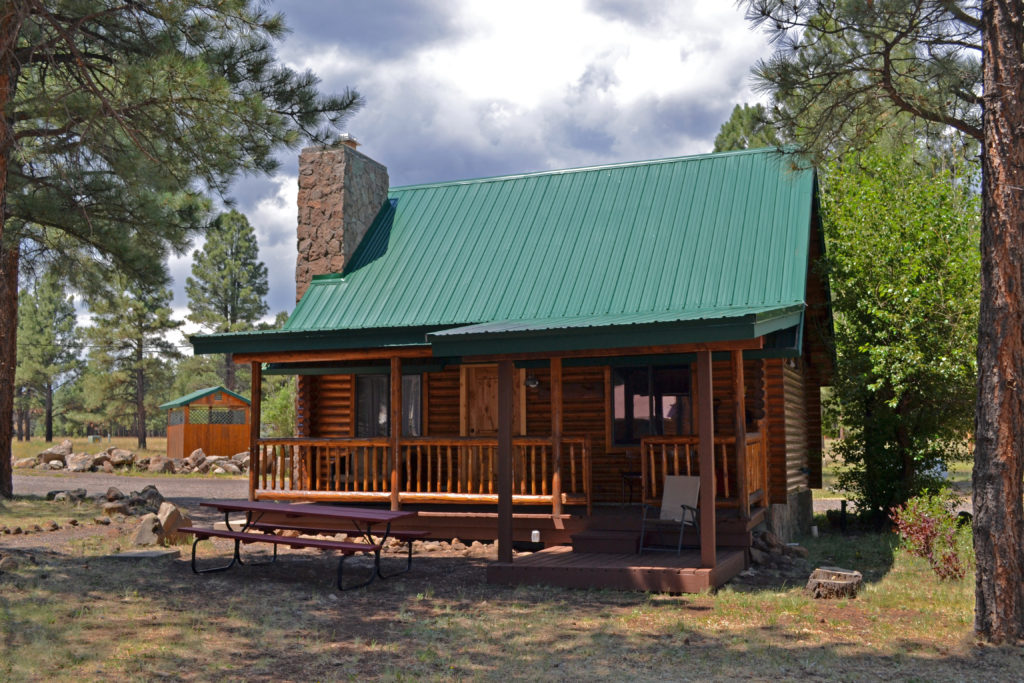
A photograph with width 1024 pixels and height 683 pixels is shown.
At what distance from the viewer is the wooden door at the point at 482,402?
14.7 meters

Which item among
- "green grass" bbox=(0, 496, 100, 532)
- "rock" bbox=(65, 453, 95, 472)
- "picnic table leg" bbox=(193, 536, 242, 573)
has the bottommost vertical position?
"picnic table leg" bbox=(193, 536, 242, 573)

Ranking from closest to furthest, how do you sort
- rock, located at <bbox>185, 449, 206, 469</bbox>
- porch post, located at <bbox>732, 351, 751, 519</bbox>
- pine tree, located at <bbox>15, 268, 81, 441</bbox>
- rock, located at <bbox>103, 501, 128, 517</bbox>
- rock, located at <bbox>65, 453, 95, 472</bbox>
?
porch post, located at <bbox>732, 351, 751, 519</bbox> < rock, located at <bbox>103, 501, 128, 517</bbox> < rock, located at <bbox>65, 453, 95, 472</bbox> < rock, located at <bbox>185, 449, 206, 469</bbox> < pine tree, located at <bbox>15, 268, 81, 441</bbox>

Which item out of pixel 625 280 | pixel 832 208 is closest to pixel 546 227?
pixel 625 280

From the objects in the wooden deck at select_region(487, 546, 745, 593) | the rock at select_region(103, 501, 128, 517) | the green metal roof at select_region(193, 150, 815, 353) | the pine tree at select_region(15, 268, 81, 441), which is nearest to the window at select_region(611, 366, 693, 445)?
the green metal roof at select_region(193, 150, 815, 353)

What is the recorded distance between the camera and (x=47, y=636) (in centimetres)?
720

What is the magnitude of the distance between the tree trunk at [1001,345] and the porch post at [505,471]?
4.81 m

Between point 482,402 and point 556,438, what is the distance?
303 cm

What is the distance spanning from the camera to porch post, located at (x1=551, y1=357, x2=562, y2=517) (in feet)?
39.2

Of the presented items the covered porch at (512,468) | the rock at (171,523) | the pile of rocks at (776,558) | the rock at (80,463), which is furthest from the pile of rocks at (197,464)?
the pile of rocks at (776,558)

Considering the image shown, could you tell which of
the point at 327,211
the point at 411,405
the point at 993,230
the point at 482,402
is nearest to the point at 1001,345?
the point at 993,230

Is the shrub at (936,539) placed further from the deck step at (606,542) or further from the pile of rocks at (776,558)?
the deck step at (606,542)

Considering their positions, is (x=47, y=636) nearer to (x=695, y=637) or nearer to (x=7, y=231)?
(x=695, y=637)

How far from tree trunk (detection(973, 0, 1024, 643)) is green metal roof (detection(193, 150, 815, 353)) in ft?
14.8

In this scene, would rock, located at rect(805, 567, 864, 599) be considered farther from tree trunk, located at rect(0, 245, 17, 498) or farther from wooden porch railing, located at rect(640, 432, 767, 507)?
tree trunk, located at rect(0, 245, 17, 498)
